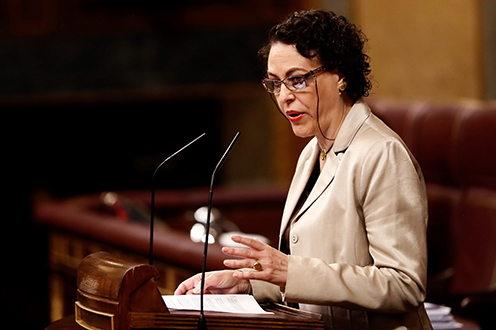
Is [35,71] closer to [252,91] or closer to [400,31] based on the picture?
[252,91]

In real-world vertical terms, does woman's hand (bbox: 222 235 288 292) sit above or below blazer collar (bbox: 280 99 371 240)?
below

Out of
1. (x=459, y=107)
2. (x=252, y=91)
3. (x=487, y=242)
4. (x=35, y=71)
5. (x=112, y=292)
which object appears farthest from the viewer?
(x=252, y=91)

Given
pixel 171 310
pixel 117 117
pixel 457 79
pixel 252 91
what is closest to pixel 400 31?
pixel 457 79

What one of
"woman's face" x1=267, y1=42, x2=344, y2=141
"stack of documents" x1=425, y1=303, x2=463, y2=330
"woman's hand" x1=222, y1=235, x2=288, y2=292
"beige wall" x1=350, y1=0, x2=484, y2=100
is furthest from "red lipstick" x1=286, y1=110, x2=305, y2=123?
"beige wall" x1=350, y1=0, x2=484, y2=100

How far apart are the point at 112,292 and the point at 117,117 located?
6.25 m

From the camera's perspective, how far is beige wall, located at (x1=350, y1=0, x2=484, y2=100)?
592 centimetres

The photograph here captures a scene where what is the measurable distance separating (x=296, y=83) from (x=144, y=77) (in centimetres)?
480

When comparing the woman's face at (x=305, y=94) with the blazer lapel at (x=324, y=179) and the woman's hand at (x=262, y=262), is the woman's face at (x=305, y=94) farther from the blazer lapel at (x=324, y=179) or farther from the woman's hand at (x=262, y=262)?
the woman's hand at (x=262, y=262)

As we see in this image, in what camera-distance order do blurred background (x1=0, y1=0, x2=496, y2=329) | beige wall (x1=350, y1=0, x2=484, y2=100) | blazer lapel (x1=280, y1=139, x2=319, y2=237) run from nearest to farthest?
blazer lapel (x1=280, y1=139, x2=319, y2=237)
beige wall (x1=350, y1=0, x2=484, y2=100)
blurred background (x1=0, y1=0, x2=496, y2=329)

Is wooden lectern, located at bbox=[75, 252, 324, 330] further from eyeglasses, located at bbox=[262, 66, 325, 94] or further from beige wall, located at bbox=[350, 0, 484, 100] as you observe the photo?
beige wall, located at bbox=[350, 0, 484, 100]

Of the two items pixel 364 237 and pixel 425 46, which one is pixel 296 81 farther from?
pixel 425 46

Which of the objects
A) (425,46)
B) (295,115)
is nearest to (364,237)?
(295,115)

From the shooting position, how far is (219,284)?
185cm

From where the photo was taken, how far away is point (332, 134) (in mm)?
1889
